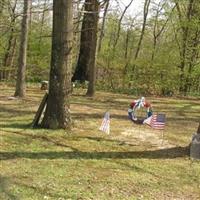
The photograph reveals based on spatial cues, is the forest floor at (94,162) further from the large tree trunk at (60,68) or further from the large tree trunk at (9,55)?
the large tree trunk at (9,55)

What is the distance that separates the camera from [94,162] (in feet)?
19.5

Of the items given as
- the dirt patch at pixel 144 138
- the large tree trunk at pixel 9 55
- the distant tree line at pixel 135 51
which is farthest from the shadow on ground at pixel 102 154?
the large tree trunk at pixel 9 55

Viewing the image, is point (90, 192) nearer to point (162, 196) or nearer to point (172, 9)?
point (162, 196)

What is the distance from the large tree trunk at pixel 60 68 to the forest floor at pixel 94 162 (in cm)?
28

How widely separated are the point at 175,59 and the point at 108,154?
15340mm

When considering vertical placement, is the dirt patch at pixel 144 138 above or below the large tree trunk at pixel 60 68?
below

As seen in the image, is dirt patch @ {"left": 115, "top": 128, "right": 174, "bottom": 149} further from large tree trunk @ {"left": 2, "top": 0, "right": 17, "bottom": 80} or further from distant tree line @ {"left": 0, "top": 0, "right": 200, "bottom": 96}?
large tree trunk @ {"left": 2, "top": 0, "right": 17, "bottom": 80}

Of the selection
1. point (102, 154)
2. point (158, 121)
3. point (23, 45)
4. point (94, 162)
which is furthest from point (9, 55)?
point (94, 162)

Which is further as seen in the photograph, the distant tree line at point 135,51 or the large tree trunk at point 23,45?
the distant tree line at point 135,51

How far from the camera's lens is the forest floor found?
4.81m

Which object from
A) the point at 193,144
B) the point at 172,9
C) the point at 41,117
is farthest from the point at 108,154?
the point at 172,9

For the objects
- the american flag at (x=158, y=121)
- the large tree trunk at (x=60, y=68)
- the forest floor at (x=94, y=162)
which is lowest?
the forest floor at (x=94, y=162)

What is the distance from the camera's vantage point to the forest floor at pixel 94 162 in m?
4.81

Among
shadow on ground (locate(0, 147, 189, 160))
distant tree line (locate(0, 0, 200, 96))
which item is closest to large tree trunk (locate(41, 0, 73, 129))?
shadow on ground (locate(0, 147, 189, 160))
